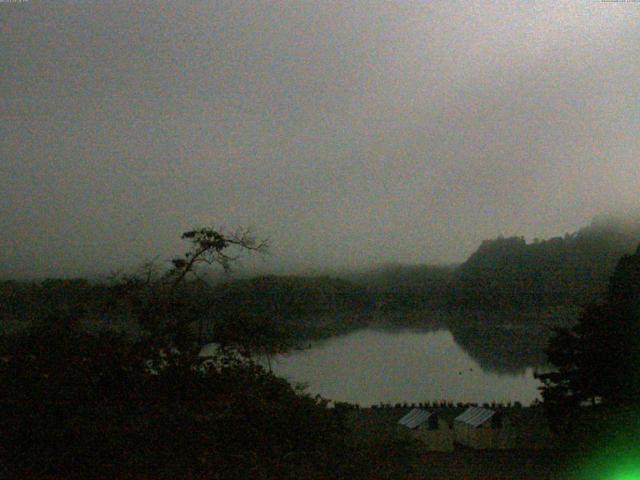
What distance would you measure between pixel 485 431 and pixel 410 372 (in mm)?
13432

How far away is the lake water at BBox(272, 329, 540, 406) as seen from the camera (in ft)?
76.7

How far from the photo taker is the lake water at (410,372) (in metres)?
23.4

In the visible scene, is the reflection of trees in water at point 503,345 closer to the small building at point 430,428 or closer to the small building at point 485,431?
the small building at point 430,428

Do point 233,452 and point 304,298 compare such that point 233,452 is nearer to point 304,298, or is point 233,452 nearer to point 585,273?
point 304,298

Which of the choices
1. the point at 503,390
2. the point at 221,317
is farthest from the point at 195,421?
the point at 503,390

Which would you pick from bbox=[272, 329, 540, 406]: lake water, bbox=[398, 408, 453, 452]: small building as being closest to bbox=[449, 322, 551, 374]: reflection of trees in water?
bbox=[272, 329, 540, 406]: lake water

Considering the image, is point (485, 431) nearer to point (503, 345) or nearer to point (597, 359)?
point (597, 359)

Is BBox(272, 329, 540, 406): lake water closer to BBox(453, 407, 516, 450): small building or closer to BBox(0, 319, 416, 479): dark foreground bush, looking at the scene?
BBox(453, 407, 516, 450): small building

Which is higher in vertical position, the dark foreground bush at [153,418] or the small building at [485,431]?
the dark foreground bush at [153,418]

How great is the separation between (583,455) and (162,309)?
23.2 feet

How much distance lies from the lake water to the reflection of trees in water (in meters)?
0.13

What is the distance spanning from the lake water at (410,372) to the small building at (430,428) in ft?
7.76

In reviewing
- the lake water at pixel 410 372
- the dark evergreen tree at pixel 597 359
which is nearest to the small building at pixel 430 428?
the lake water at pixel 410 372

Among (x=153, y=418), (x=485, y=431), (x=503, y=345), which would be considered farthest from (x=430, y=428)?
(x=503, y=345)
